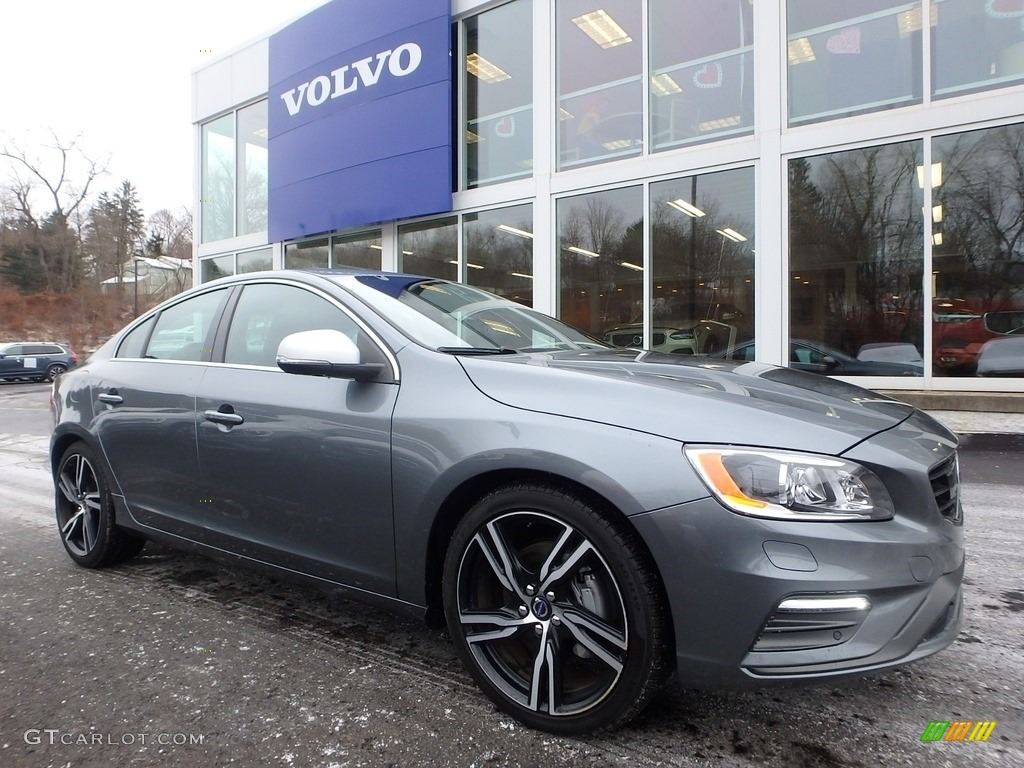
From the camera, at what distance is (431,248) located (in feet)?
39.7

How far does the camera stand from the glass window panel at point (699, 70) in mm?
9281

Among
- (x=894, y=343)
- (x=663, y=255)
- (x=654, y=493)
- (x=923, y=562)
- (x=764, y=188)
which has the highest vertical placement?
(x=764, y=188)

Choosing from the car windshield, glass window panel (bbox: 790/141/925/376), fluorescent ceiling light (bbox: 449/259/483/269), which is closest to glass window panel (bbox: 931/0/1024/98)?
glass window panel (bbox: 790/141/925/376)

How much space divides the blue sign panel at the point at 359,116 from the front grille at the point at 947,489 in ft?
33.6

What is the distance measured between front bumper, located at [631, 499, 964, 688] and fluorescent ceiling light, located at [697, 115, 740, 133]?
8.92 metres

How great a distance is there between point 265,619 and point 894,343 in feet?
27.5

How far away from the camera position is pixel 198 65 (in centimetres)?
1659

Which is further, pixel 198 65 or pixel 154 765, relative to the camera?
pixel 198 65

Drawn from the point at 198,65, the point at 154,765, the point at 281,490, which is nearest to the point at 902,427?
the point at 281,490

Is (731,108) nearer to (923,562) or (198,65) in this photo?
(923,562)

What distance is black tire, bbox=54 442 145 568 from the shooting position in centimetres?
329

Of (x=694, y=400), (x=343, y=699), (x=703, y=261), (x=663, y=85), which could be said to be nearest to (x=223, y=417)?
(x=343, y=699)

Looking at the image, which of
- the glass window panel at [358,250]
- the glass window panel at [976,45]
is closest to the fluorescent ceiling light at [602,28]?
the glass window panel at [976,45]

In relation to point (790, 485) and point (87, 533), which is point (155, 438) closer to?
point (87, 533)
